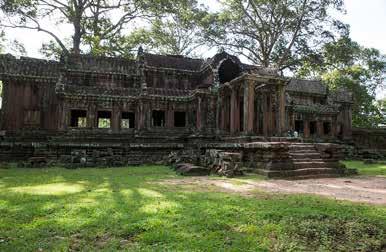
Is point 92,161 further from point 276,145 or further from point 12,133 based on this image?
point 276,145

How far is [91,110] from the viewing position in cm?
2184

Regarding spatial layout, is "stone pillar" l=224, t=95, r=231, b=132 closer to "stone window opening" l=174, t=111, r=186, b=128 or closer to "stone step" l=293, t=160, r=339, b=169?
"stone window opening" l=174, t=111, r=186, b=128

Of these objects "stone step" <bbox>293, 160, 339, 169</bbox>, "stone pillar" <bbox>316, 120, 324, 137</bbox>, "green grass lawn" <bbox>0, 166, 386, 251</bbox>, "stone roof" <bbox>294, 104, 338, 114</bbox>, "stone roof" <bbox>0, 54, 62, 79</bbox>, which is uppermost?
"stone roof" <bbox>0, 54, 62, 79</bbox>

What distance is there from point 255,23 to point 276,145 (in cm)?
2305

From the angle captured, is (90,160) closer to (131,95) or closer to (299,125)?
(131,95)

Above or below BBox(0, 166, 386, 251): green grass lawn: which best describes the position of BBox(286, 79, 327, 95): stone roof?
above

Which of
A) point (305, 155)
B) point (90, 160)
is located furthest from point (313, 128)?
point (90, 160)

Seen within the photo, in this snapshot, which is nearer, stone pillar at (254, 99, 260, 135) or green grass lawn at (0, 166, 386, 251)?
green grass lawn at (0, 166, 386, 251)

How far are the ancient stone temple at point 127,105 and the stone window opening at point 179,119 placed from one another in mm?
85

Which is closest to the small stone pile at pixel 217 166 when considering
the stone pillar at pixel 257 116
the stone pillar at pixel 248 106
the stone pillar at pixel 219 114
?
the stone pillar at pixel 248 106

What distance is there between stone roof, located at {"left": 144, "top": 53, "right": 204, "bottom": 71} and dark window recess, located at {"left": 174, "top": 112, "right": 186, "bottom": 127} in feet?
13.3

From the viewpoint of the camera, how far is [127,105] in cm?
2269

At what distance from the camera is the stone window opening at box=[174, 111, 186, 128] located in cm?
2491

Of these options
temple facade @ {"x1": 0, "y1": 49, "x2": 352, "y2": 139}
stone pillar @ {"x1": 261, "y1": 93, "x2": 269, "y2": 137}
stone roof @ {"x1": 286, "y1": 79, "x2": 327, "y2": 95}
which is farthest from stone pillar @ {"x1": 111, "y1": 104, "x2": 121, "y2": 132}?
stone roof @ {"x1": 286, "y1": 79, "x2": 327, "y2": 95}
